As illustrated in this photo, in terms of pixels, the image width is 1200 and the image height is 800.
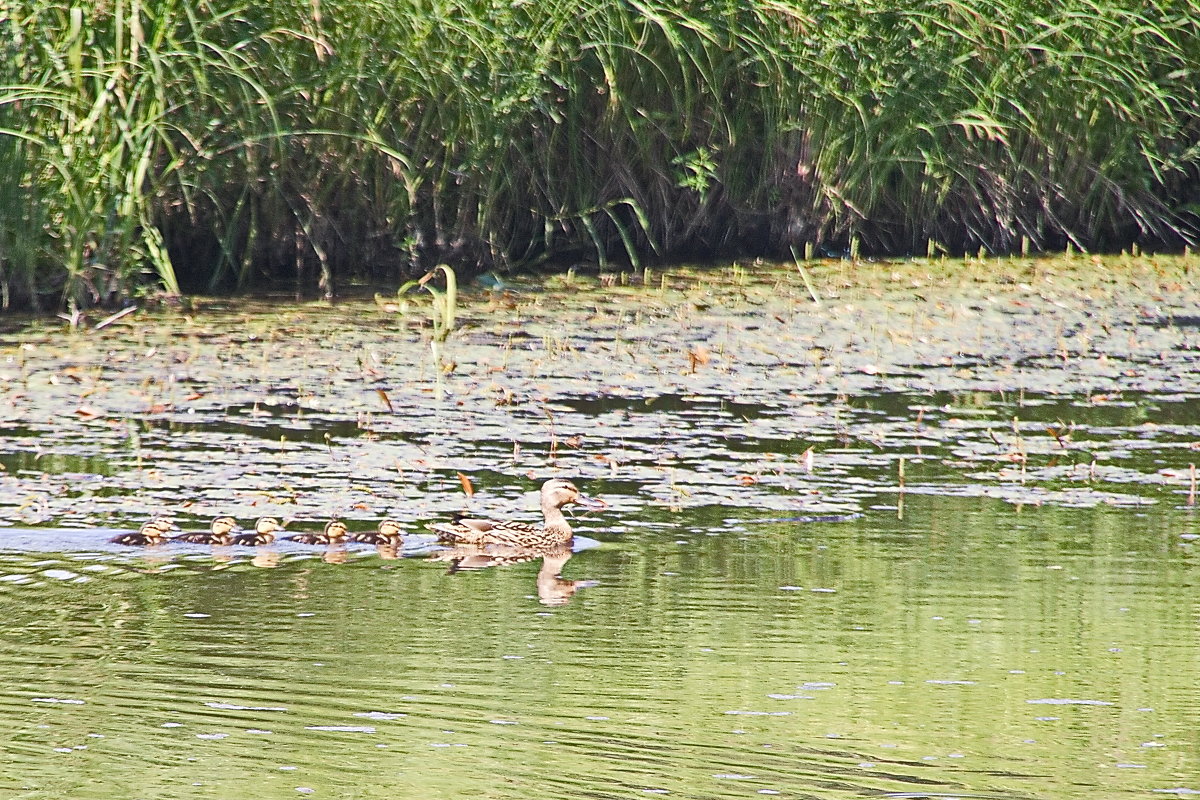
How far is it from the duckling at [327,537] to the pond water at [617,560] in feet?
0.21

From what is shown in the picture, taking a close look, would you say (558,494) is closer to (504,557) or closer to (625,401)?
(504,557)

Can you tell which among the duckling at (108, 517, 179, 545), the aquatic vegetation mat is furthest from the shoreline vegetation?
the duckling at (108, 517, 179, 545)

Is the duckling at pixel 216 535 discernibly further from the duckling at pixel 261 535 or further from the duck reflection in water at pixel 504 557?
the duck reflection in water at pixel 504 557

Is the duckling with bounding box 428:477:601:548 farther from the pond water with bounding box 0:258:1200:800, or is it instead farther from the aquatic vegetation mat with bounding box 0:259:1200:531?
the aquatic vegetation mat with bounding box 0:259:1200:531

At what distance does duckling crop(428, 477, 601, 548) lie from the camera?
5.62 meters

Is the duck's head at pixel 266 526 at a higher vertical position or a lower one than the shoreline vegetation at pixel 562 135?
lower

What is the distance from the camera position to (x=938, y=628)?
15.9ft

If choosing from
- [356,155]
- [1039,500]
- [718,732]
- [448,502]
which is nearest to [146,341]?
[356,155]

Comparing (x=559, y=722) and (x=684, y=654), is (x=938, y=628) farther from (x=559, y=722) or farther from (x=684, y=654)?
(x=559, y=722)

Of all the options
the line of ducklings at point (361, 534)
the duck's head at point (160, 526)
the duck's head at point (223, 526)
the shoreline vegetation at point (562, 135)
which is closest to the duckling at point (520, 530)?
the line of ducklings at point (361, 534)

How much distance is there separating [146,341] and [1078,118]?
5.92 meters

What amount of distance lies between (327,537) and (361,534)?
116 mm

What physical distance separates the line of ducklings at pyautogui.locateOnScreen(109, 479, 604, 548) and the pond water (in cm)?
6

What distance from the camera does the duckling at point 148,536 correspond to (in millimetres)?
5574
